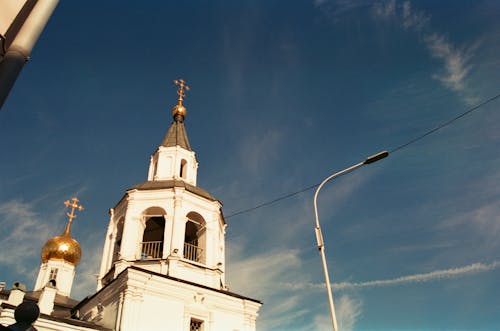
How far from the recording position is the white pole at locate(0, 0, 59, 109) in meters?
3.30

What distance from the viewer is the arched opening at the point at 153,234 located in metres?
19.2

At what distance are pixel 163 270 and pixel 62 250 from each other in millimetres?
23787

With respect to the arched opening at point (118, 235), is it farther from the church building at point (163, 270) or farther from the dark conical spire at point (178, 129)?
the dark conical spire at point (178, 129)

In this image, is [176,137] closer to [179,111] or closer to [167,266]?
[179,111]

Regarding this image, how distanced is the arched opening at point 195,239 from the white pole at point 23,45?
16442mm

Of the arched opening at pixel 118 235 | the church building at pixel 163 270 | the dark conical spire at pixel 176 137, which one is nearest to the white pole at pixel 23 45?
the church building at pixel 163 270

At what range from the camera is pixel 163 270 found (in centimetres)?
1736

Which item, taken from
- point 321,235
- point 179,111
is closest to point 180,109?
point 179,111

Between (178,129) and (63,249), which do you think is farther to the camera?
(63,249)

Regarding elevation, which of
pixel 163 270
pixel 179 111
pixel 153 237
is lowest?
pixel 163 270

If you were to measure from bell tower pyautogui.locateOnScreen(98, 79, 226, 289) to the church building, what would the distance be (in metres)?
0.05

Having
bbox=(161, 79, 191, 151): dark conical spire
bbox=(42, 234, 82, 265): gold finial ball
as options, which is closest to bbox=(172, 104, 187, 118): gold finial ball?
bbox=(161, 79, 191, 151): dark conical spire

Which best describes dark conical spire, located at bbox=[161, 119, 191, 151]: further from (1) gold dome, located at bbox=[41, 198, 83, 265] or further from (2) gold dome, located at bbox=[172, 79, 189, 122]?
(1) gold dome, located at bbox=[41, 198, 83, 265]

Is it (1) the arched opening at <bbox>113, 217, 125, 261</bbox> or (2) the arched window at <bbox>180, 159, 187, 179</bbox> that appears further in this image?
(2) the arched window at <bbox>180, 159, 187, 179</bbox>
